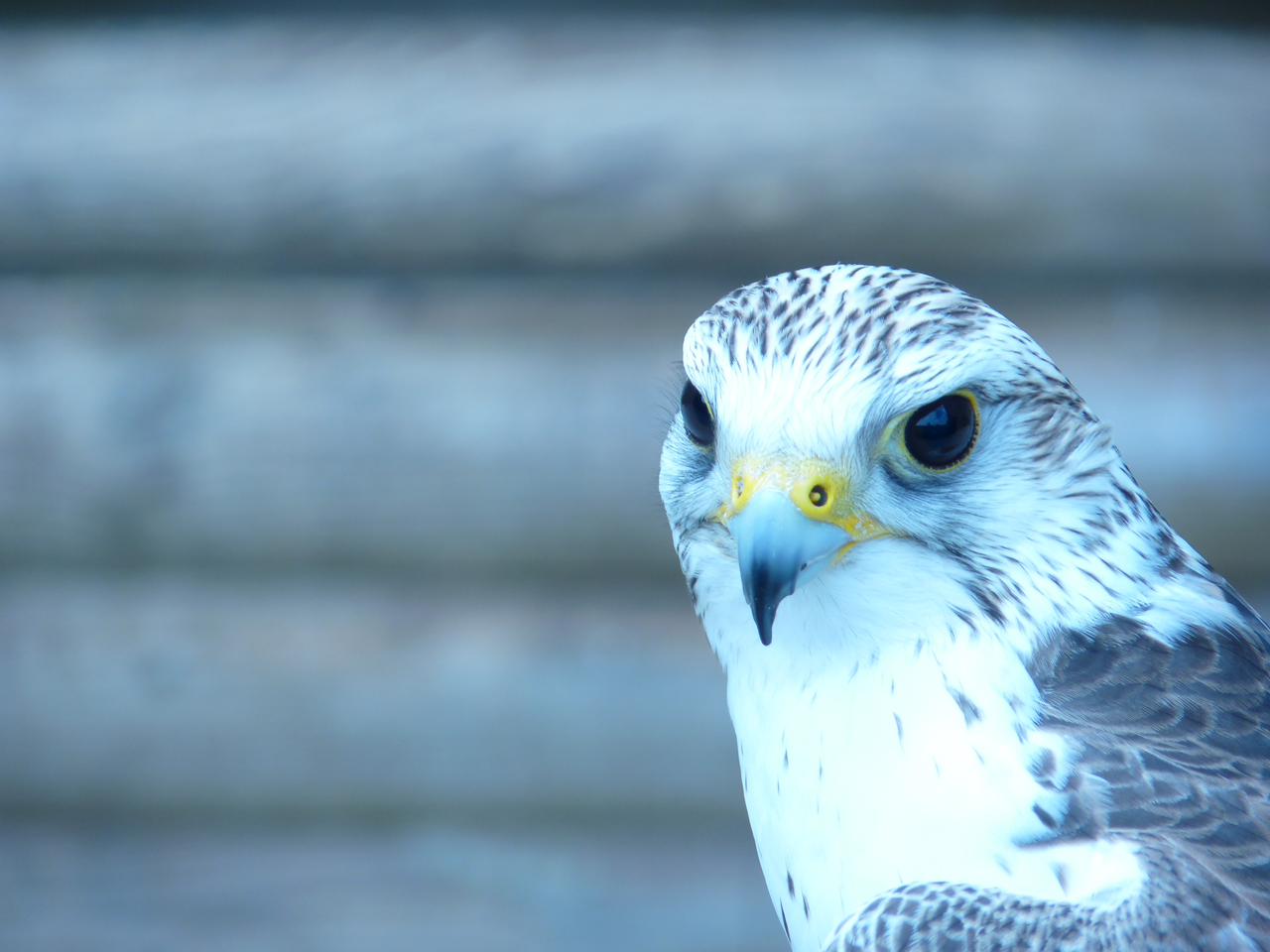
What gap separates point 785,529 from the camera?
1316mm

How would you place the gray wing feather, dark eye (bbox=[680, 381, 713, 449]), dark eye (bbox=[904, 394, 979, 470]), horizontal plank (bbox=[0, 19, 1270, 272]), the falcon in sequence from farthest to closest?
1. horizontal plank (bbox=[0, 19, 1270, 272])
2. dark eye (bbox=[680, 381, 713, 449])
3. dark eye (bbox=[904, 394, 979, 470])
4. the falcon
5. the gray wing feather

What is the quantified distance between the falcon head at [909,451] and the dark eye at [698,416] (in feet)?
0.19

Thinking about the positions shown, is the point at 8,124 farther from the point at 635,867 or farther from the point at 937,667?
the point at 937,667

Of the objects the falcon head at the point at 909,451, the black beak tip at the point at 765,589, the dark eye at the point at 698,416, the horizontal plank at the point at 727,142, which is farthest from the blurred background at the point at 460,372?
the black beak tip at the point at 765,589

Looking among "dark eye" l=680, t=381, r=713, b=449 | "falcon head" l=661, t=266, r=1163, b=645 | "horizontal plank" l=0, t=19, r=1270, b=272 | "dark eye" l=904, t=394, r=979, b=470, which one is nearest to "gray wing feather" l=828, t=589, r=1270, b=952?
"falcon head" l=661, t=266, r=1163, b=645

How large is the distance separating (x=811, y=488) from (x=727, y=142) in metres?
1.48

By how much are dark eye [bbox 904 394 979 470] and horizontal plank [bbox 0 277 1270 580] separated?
1297mm

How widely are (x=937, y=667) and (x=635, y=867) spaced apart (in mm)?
1677

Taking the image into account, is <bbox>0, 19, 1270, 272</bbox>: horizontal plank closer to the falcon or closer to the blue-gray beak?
the falcon

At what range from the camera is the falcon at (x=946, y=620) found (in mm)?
1253

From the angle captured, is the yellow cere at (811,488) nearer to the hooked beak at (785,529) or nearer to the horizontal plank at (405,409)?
the hooked beak at (785,529)

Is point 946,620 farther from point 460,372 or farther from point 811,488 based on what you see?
point 460,372

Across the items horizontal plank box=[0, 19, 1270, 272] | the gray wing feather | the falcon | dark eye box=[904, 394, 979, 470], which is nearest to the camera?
the gray wing feather

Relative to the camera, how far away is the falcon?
4.11ft
